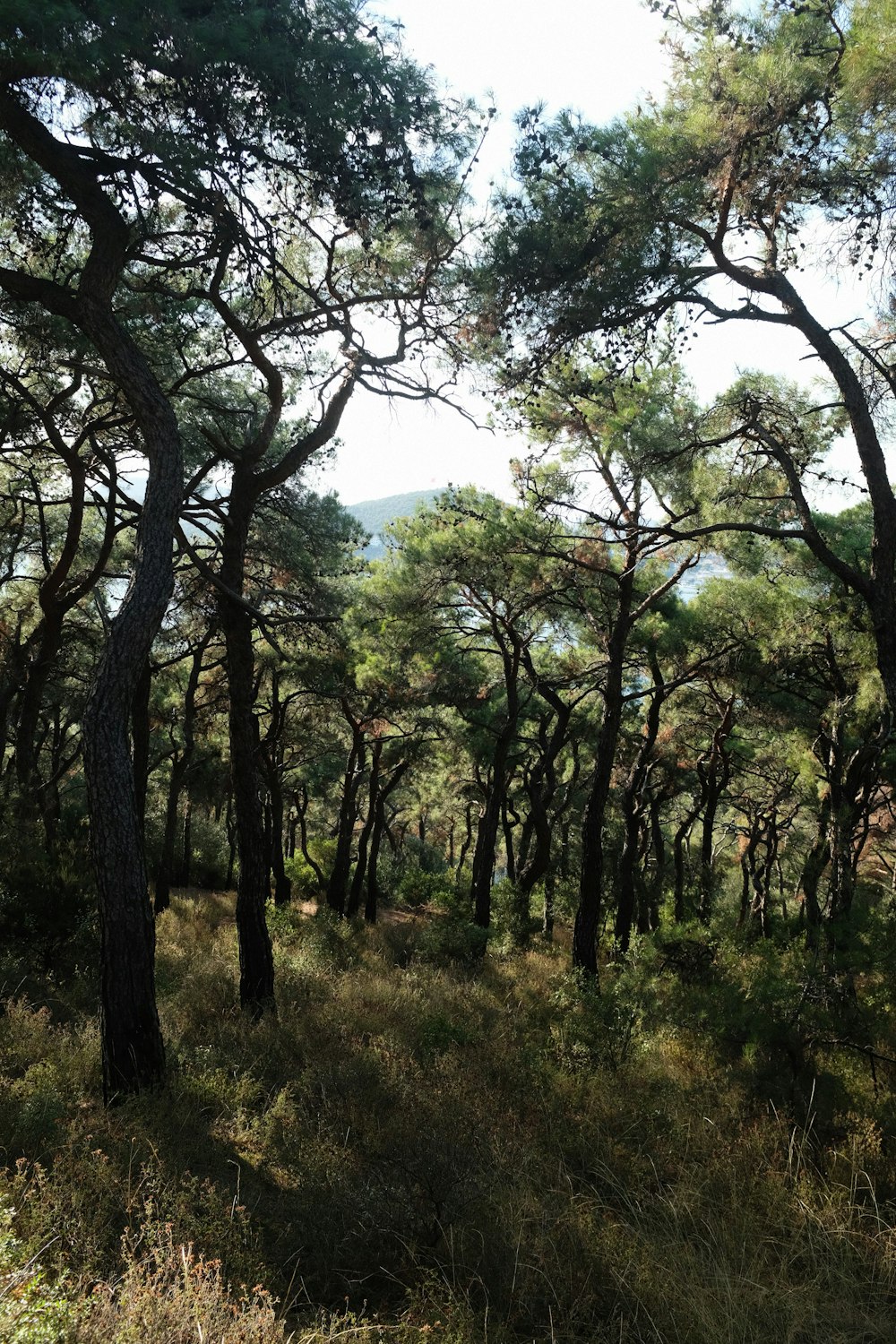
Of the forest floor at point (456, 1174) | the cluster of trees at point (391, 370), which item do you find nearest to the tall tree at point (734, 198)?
the cluster of trees at point (391, 370)

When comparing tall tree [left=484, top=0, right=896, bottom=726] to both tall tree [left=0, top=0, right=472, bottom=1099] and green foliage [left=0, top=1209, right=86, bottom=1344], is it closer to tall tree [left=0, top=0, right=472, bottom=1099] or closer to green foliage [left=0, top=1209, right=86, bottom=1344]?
tall tree [left=0, top=0, right=472, bottom=1099]

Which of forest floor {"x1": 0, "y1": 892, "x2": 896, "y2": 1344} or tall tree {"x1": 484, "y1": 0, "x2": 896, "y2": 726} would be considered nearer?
forest floor {"x1": 0, "y1": 892, "x2": 896, "y2": 1344}

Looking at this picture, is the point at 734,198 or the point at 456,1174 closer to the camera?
the point at 456,1174

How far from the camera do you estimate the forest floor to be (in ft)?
11.3

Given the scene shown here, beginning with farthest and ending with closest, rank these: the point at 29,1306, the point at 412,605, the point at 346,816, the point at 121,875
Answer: the point at 346,816 < the point at 412,605 < the point at 121,875 < the point at 29,1306

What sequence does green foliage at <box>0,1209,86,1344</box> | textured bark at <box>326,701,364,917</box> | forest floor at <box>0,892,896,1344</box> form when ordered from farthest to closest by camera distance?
textured bark at <box>326,701,364,917</box> → forest floor at <box>0,892,896,1344</box> → green foliage at <box>0,1209,86,1344</box>

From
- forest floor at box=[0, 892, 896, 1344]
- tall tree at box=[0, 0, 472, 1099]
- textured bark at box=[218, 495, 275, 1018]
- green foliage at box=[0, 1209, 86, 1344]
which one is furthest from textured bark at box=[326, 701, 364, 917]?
green foliage at box=[0, 1209, 86, 1344]

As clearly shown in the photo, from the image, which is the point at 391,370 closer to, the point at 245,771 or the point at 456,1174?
the point at 245,771

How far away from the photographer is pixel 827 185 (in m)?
6.22

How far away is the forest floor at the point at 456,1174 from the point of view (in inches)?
135

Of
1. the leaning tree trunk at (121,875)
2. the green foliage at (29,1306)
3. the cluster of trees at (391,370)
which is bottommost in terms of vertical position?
the green foliage at (29,1306)

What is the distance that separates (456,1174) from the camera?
→ 4531 mm

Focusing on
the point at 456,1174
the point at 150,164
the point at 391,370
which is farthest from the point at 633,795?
the point at 150,164

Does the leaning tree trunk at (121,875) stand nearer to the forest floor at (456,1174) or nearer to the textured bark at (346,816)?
the forest floor at (456,1174)
